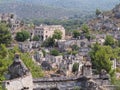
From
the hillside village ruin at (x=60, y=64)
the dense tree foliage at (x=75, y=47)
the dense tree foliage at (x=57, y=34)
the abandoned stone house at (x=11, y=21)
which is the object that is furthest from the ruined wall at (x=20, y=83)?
the abandoned stone house at (x=11, y=21)

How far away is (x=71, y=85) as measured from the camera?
34219 mm

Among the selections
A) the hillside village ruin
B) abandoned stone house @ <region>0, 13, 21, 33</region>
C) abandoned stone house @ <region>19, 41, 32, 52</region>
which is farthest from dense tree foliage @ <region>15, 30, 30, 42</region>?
abandoned stone house @ <region>0, 13, 21, 33</region>

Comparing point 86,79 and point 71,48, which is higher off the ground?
point 86,79

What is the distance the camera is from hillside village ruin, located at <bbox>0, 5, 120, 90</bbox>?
33312 mm

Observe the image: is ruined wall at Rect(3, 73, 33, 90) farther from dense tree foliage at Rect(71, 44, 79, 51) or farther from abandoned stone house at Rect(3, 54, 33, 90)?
dense tree foliage at Rect(71, 44, 79, 51)

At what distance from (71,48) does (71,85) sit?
2838 inches

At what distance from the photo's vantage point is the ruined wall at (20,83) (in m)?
31.1

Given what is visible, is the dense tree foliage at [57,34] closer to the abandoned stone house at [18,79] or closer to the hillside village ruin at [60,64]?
the hillside village ruin at [60,64]

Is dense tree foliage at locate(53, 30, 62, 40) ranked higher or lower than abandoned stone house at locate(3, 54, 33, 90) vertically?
lower

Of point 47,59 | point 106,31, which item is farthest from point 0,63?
point 106,31

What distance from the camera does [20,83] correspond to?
105ft

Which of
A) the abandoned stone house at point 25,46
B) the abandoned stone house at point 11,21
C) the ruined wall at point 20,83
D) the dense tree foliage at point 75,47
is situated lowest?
the dense tree foliage at point 75,47

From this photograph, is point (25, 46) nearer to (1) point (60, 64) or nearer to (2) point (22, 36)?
(2) point (22, 36)

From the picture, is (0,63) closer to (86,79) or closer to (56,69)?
(86,79)
